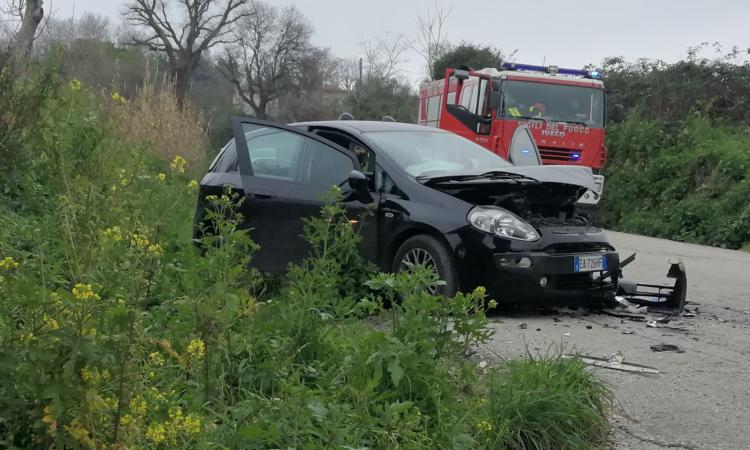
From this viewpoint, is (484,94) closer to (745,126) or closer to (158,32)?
(745,126)

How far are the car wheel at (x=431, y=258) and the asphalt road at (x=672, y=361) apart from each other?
1.58 ft

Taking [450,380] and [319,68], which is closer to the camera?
[450,380]

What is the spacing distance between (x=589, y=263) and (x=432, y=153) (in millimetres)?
1691

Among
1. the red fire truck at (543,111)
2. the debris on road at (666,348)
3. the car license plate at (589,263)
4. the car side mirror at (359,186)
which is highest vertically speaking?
the red fire truck at (543,111)

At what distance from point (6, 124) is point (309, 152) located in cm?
271

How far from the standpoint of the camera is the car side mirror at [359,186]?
246 inches

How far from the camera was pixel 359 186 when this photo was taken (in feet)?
21.0

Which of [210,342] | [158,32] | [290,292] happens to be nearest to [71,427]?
[210,342]

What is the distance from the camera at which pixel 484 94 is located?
16.5 meters

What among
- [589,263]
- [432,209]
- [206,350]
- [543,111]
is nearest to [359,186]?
[432,209]

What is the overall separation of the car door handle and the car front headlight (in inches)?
66.1

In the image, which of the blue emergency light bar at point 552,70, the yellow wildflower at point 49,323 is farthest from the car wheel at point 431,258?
the blue emergency light bar at point 552,70

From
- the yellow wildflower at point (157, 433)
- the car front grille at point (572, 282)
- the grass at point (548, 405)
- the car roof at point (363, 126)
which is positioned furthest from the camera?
the car roof at point (363, 126)

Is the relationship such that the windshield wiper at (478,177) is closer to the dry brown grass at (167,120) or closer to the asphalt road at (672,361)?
the asphalt road at (672,361)
